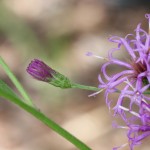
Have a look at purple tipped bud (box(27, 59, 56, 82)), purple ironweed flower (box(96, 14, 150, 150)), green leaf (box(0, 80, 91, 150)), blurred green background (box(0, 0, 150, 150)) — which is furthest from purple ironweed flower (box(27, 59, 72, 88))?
blurred green background (box(0, 0, 150, 150))

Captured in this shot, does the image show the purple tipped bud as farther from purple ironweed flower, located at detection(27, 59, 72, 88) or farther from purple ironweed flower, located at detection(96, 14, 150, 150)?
purple ironweed flower, located at detection(96, 14, 150, 150)

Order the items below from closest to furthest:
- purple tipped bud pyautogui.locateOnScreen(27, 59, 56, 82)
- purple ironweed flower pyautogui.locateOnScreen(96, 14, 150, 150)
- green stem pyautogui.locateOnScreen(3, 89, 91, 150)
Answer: green stem pyautogui.locateOnScreen(3, 89, 91, 150), purple ironweed flower pyautogui.locateOnScreen(96, 14, 150, 150), purple tipped bud pyautogui.locateOnScreen(27, 59, 56, 82)

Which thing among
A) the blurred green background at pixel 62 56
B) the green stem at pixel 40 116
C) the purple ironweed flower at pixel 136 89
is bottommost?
the blurred green background at pixel 62 56

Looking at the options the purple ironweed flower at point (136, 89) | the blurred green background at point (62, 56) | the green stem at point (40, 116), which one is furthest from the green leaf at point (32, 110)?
the blurred green background at point (62, 56)

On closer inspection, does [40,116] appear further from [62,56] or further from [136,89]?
[62,56]

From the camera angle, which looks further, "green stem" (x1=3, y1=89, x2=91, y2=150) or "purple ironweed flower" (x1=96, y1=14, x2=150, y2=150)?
"purple ironweed flower" (x1=96, y1=14, x2=150, y2=150)

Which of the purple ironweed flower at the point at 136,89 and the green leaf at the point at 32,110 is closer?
the green leaf at the point at 32,110

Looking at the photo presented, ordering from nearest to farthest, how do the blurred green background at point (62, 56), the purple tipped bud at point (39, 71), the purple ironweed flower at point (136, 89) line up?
the purple ironweed flower at point (136, 89), the purple tipped bud at point (39, 71), the blurred green background at point (62, 56)

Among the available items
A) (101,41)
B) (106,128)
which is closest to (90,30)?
(101,41)

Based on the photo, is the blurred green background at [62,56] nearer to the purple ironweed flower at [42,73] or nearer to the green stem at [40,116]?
the purple ironweed flower at [42,73]

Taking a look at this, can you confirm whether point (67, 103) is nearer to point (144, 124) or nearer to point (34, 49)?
point (34, 49)
